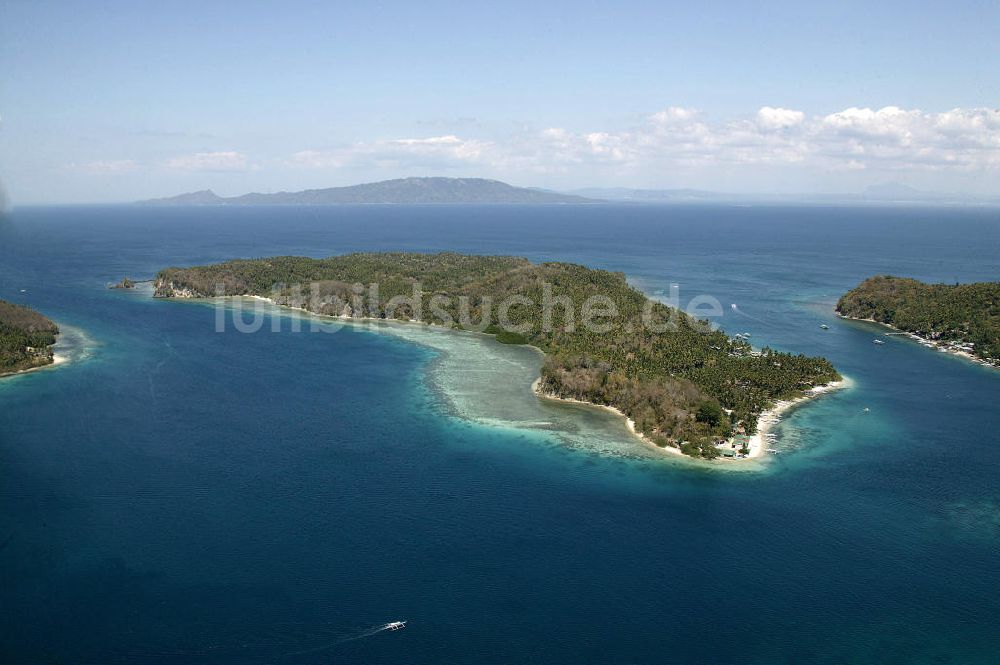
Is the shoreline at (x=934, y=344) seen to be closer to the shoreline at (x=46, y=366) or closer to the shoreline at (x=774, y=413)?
the shoreline at (x=774, y=413)

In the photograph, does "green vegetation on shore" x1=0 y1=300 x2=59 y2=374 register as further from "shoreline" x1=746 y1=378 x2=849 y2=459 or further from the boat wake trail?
"shoreline" x1=746 y1=378 x2=849 y2=459

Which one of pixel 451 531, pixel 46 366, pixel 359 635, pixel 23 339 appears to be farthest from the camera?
pixel 23 339

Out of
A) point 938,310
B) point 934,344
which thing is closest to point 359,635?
point 934,344

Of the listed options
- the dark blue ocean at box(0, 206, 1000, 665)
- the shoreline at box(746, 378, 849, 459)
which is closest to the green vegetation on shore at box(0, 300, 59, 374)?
the dark blue ocean at box(0, 206, 1000, 665)

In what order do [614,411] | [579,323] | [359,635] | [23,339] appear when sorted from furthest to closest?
[579,323], [23,339], [614,411], [359,635]

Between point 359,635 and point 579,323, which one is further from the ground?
point 579,323

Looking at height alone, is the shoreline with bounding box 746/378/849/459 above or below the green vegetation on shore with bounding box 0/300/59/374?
below

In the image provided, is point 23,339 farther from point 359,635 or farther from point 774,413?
point 774,413
